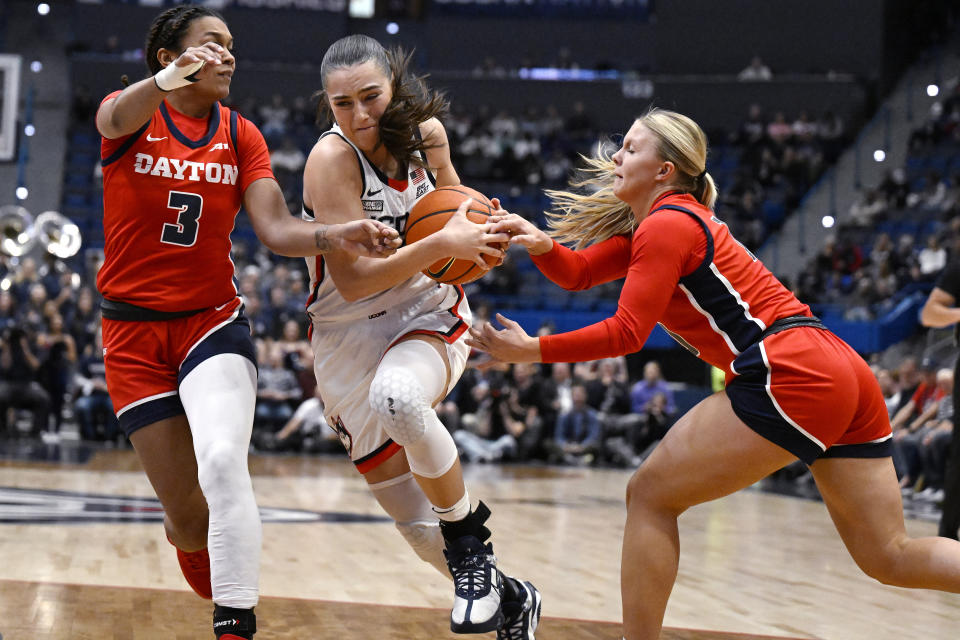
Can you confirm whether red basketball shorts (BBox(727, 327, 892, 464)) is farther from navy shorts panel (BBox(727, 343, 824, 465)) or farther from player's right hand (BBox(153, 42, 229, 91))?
player's right hand (BBox(153, 42, 229, 91))

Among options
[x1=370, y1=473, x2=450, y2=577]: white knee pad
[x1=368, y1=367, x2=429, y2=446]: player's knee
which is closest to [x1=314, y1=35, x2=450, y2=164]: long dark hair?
[x1=368, y1=367, x2=429, y2=446]: player's knee

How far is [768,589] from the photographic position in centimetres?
561

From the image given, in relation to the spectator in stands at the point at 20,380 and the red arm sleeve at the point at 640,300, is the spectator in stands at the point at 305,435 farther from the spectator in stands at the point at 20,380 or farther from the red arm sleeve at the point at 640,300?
the red arm sleeve at the point at 640,300

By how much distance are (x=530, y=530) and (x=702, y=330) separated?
4.38 metres

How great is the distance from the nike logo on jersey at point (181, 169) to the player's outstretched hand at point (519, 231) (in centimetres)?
95

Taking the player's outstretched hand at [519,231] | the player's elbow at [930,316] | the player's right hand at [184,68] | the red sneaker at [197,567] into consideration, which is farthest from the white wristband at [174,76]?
the player's elbow at [930,316]

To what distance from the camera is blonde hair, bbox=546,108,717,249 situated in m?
3.54

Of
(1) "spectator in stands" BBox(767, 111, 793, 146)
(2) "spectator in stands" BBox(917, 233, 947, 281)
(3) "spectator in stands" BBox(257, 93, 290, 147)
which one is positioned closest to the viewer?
(2) "spectator in stands" BBox(917, 233, 947, 281)

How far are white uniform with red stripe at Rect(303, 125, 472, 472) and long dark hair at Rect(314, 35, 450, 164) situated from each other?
4.7 inches

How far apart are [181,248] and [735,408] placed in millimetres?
1892

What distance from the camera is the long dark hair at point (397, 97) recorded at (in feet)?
12.0

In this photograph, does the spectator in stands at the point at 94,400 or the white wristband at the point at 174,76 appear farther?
the spectator in stands at the point at 94,400

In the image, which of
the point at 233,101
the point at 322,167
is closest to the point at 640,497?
the point at 322,167

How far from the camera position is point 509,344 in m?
3.24
